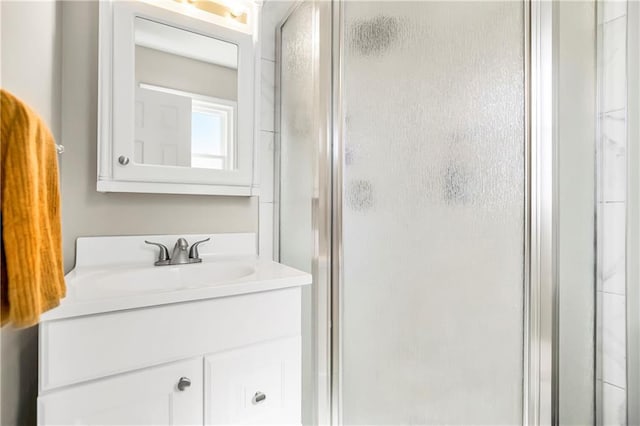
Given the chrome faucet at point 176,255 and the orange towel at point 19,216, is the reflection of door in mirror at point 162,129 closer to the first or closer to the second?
the chrome faucet at point 176,255

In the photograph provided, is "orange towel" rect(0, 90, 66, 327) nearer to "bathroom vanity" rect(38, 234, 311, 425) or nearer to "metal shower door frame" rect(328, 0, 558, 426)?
"bathroom vanity" rect(38, 234, 311, 425)

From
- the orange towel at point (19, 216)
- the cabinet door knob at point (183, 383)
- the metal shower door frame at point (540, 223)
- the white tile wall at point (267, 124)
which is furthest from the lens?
the white tile wall at point (267, 124)

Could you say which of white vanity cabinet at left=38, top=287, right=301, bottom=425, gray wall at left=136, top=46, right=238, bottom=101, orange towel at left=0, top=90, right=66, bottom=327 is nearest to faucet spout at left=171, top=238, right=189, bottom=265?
white vanity cabinet at left=38, top=287, right=301, bottom=425

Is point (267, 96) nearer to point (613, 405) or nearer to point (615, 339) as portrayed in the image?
point (615, 339)

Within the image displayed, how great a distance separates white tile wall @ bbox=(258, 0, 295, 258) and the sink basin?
24 centimetres

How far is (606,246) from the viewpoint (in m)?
0.84

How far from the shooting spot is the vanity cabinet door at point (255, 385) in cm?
88

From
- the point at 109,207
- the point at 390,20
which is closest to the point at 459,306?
the point at 390,20

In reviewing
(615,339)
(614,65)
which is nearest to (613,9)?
(614,65)

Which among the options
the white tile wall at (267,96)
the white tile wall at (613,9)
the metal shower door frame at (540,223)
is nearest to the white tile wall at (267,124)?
the white tile wall at (267,96)

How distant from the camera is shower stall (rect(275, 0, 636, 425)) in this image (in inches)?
27.7

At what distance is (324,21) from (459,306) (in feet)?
3.46

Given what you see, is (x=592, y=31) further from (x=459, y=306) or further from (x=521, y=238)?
(x=459, y=306)

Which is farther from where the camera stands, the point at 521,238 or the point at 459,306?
the point at 459,306
